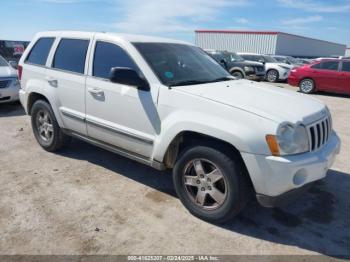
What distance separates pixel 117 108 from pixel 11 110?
18.6ft

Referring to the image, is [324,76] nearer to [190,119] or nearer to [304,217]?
[304,217]

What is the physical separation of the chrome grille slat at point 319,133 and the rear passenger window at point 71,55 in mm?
2874

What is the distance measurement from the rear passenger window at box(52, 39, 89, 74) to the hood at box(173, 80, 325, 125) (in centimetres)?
162

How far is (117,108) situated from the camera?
384cm

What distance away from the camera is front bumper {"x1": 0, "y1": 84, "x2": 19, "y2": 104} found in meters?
8.07

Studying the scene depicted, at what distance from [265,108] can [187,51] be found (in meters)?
1.70

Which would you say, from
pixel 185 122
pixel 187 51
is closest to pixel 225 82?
pixel 187 51

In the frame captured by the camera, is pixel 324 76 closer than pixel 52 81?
No

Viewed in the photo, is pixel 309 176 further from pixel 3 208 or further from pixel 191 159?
pixel 3 208

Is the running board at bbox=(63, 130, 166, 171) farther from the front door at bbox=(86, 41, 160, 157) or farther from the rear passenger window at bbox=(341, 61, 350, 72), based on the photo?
the rear passenger window at bbox=(341, 61, 350, 72)

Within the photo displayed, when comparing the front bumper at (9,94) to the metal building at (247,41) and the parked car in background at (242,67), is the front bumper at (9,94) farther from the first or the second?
the metal building at (247,41)

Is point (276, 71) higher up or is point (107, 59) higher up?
point (107, 59)

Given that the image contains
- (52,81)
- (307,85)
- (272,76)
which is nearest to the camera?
(52,81)

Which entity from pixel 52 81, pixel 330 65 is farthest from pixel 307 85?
pixel 52 81
